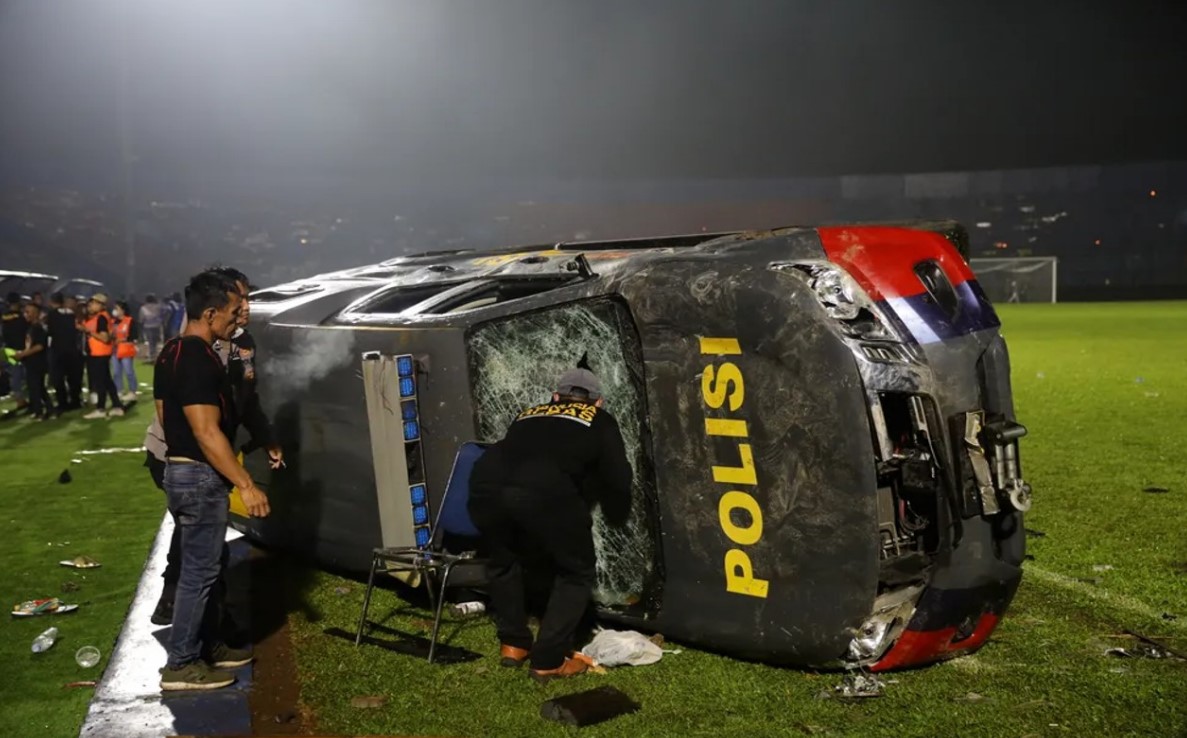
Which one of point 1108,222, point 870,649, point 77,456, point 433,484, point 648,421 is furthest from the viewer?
point 1108,222

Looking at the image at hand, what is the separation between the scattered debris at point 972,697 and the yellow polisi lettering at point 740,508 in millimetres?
988

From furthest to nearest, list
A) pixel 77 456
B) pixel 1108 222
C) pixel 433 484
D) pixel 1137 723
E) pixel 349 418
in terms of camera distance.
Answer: pixel 1108 222 → pixel 77 456 → pixel 349 418 → pixel 433 484 → pixel 1137 723

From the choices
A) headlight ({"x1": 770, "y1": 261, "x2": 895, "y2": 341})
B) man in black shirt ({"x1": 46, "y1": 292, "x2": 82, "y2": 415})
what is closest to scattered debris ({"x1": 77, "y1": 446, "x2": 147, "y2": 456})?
man in black shirt ({"x1": 46, "y1": 292, "x2": 82, "y2": 415})

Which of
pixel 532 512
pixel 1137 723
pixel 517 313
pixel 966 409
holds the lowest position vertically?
pixel 1137 723

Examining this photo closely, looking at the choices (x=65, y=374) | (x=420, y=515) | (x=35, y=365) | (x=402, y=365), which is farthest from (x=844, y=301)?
(x=35, y=365)

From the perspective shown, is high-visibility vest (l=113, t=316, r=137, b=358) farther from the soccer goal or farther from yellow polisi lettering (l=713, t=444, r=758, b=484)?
the soccer goal

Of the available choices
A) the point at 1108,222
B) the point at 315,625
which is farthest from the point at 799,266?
the point at 1108,222

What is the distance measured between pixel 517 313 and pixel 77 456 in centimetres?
831

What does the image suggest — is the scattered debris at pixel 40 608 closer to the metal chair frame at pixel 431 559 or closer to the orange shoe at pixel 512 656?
the metal chair frame at pixel 431 559

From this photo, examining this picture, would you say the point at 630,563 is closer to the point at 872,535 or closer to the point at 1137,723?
the point at 872,535

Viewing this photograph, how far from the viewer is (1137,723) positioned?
390 cm

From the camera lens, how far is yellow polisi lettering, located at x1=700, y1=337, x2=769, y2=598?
4.32 m

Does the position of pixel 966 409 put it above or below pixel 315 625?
above

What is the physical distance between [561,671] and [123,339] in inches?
530
